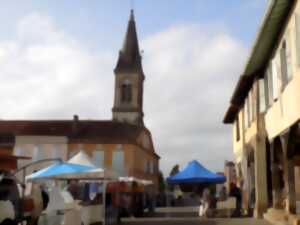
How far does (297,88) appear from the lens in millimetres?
12961

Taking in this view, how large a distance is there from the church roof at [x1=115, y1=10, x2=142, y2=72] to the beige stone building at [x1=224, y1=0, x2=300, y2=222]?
53.0 meters

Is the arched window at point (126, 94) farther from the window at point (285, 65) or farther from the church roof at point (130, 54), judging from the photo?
the window at point (285, 65)

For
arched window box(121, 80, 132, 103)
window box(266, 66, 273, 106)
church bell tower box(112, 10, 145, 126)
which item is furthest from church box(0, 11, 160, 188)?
window box(266, 66, 273, 106)

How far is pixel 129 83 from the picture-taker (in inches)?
3051

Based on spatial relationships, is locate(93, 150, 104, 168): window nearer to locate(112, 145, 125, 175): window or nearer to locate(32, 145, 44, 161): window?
locate(112, 145, 125, 175): window

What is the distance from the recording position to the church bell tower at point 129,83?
244 feet

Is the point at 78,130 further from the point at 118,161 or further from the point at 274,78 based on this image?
the point at 274,78

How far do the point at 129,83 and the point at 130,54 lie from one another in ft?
17.2

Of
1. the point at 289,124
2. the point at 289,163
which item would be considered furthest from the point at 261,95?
the point at 289,124

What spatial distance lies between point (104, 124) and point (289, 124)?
152 feet

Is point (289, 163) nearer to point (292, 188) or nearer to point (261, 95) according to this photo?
point (292, 188)

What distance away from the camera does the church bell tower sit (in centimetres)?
7450

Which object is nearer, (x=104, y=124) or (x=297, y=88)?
(x=297, y=88)

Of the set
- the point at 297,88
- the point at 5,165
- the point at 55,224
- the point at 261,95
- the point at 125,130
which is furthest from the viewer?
the point at 125,130
